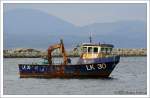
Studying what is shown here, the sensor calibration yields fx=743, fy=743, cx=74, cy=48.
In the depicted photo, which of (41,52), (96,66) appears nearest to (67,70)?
(96,66)

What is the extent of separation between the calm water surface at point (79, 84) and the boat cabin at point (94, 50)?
273 millimetres

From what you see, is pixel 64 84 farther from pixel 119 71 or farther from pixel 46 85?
pixel 119 71

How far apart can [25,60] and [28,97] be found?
3.70m

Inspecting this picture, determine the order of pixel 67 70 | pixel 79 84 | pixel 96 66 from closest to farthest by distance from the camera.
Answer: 1. pixel 79 84
2. pixel 67 70
3. pixel 96 66

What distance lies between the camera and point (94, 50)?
13.7m

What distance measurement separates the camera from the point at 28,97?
10664mm

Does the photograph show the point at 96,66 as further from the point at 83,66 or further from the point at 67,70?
the point at 67,70

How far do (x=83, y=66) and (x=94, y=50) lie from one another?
1.24 feet

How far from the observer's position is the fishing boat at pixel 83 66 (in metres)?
13.4

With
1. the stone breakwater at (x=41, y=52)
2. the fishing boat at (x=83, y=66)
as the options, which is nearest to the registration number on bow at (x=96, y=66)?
the fishing boat at (x=83, y=66)

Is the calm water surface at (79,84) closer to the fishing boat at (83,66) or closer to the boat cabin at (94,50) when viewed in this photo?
the fishing boat at (83,66)

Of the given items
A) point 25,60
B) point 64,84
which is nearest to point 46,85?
point 64,84

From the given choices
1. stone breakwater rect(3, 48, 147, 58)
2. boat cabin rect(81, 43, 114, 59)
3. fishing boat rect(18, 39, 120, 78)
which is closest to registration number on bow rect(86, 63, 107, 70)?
fishing boat rect(18, 39, 120, 78)

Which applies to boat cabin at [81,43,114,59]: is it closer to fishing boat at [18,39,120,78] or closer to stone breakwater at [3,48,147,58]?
fishing boat at [18,39,120,78]
